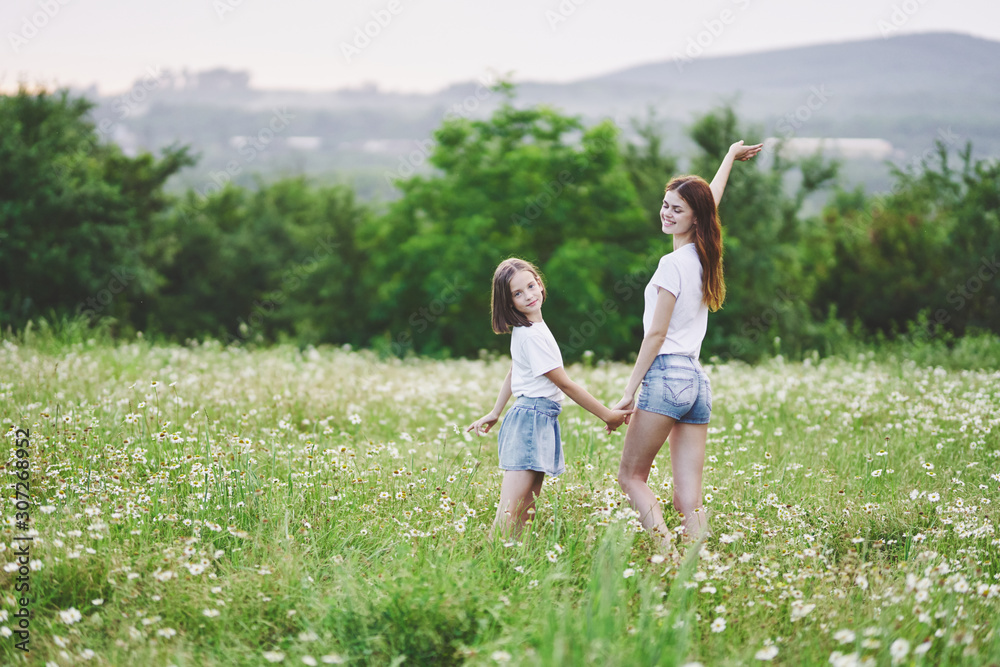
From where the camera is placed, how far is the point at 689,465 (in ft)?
13.5

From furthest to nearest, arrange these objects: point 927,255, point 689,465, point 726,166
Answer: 1. point 927,255
2. point 726,166
3. point 689,465

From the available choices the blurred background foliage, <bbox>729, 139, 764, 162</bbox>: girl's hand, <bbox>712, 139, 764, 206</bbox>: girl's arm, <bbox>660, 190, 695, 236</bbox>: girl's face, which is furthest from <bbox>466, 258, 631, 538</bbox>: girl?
the blurred background foliage

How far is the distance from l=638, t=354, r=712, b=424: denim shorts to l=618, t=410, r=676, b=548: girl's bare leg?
58mm

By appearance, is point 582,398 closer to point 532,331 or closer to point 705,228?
point 532,331

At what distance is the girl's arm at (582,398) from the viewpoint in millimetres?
3883

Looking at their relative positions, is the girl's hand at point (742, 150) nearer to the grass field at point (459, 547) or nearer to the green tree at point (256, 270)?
the grass field at point (459, 547)

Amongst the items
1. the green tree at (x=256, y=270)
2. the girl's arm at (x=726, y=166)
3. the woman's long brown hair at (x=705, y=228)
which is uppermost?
the girl's arm at (x=726, y=166)

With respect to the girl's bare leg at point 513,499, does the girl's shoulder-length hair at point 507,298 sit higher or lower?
higher

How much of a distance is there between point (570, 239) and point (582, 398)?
25444 millimetres

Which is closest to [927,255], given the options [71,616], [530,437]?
[530,437]

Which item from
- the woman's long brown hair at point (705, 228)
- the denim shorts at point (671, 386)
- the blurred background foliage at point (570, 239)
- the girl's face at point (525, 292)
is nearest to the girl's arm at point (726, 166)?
the woman's long brown hair at point (705, 228)

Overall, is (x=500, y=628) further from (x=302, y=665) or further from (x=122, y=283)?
(x=122, y=283)

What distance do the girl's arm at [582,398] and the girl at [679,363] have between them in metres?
0.07

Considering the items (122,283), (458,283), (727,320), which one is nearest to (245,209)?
(122,283)
